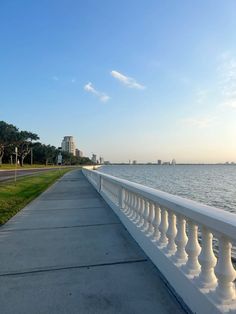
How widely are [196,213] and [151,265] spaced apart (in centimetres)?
188

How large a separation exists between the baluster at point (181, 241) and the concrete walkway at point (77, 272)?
386 millimetres

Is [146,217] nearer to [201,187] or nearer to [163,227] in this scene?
[163,227]

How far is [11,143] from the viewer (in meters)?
103

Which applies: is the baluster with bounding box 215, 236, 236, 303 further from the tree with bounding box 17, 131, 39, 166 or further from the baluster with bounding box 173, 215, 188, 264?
the tree with bounding box 17, 131, 39, 166

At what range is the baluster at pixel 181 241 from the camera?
404 centimetres

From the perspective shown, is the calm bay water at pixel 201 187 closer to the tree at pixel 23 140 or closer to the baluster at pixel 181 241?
the baluster at pixel 181 241

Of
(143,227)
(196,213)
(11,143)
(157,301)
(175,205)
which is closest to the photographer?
(196,213)

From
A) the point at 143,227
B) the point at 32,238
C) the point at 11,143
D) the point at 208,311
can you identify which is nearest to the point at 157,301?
the point at 208,311

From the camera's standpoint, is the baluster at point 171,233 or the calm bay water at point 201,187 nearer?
the baluster at point 171,233

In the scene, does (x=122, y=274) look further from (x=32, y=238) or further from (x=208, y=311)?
(x=32, y=238)

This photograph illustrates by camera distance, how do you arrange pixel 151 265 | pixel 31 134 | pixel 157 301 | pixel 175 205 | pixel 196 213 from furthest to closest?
pixel 31 134 → pixel 151 265 → pixel 175 205 → pixel 157 301 → pixel 196 213

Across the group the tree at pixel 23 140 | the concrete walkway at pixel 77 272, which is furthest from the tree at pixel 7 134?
the concrete walkway at pixel 77 272

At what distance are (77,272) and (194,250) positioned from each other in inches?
69.6

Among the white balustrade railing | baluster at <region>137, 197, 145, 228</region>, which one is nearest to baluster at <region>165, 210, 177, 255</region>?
the white balustrade railing
